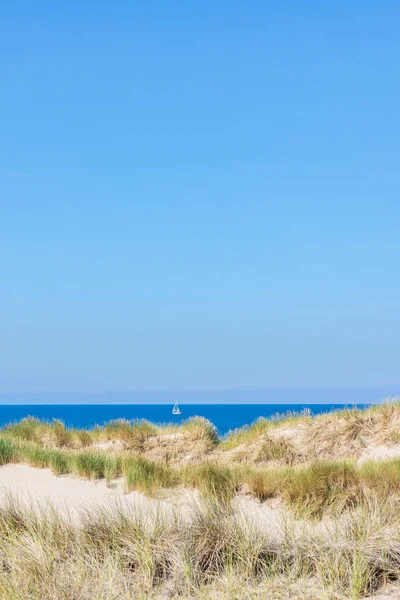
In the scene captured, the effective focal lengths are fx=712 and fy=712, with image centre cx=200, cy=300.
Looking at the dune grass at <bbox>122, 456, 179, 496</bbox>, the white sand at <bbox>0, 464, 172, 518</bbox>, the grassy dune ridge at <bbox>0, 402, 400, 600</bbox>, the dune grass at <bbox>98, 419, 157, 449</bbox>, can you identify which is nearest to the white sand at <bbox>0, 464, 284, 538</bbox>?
the white sand at <bbox>0, 464, 172, 518</bbox>

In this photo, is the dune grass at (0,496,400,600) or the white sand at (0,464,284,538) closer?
the dune grass at (0,496,400,600)

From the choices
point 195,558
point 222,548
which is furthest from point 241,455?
point 195,558

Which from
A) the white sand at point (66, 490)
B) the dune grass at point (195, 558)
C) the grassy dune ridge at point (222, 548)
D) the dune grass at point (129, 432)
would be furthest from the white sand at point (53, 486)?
the dune grass at point (129, 432)

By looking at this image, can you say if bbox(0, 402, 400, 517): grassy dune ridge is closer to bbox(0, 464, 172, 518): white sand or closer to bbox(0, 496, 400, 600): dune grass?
bbox(0, 464, 172, 518): white sand

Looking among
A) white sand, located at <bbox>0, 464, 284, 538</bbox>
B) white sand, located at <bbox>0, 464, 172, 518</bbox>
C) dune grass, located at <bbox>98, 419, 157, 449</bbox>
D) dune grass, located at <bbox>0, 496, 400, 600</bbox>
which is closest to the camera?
dune grass, located at <bbox>0, 496, 400, 600</bbox>

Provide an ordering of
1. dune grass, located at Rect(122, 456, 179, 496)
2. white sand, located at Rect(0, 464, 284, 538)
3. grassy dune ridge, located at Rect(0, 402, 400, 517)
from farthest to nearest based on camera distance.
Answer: dune grass, located at Rect(122, 456, 179, 496)
white sand, located at Rect(0, 464, 284, 538)
grassy dune ridge, located at Rect(0, 402, 400, 517)

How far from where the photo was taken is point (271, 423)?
19.1m

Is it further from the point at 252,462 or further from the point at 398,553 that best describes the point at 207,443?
the point at 398,553

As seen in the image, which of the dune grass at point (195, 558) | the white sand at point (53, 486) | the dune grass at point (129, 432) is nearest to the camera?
the dune grass at point (195, 558)

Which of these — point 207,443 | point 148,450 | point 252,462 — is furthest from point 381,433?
point 148,450

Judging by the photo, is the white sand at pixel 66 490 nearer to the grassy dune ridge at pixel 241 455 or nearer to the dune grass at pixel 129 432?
the grassy dune ridge at pixel 241 455

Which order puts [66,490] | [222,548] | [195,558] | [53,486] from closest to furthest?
[195,558]
[222,548]
[66,490]
[53,486]

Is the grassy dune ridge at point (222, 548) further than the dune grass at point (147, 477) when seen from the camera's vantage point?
No

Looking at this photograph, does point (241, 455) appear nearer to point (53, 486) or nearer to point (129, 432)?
point (129, 432)
